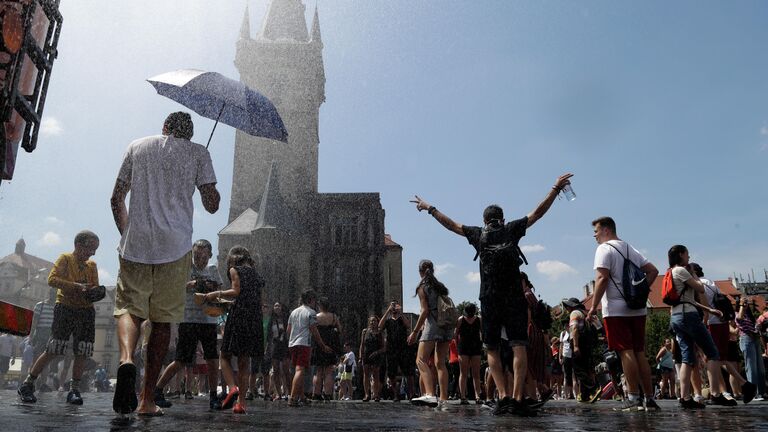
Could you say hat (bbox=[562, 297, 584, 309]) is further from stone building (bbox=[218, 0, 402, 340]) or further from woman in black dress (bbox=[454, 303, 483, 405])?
stone building (bbox=[218, 0, 402, 340])

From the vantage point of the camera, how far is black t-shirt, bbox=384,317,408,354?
11.0 m

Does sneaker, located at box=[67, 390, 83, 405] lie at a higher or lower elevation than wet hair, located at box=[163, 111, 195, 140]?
lower

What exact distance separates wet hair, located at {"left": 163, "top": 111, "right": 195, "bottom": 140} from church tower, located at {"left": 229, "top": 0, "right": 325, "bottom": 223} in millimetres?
43351

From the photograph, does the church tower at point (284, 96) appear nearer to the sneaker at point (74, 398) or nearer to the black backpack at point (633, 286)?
the sneaker at point (74, 398)

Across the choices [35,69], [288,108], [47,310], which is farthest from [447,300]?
[288,108]

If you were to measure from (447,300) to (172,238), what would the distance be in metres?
4.24

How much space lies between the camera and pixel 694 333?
6.28m

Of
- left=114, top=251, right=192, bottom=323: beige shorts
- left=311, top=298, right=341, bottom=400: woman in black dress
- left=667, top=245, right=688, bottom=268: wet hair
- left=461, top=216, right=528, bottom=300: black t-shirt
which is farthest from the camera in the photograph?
left=311, top=298, right=341, bottom=400: woman in black dress

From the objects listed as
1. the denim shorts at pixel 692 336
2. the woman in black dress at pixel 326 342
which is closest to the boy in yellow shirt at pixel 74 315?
the woman in black dress at pixel 326 342

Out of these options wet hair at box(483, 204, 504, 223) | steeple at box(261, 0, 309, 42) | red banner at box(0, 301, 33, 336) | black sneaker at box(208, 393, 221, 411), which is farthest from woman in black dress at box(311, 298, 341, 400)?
steeple at box(261, 0, 309, 42)

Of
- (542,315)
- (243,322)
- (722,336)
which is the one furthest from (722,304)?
(243,322)

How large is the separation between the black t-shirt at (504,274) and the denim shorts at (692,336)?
2.26m

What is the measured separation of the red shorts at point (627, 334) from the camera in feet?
18.1

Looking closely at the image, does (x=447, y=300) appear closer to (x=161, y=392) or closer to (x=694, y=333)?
(x=694, y=333)
